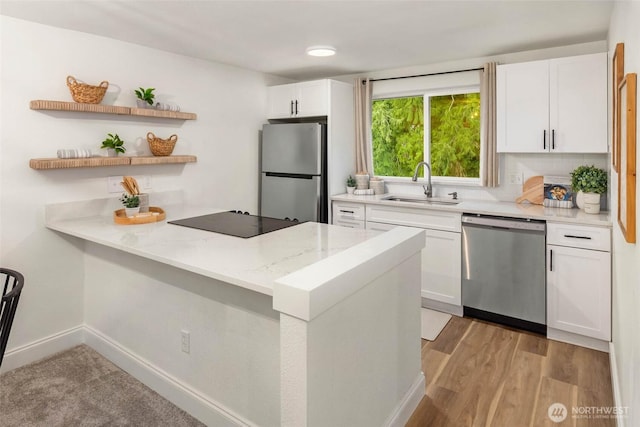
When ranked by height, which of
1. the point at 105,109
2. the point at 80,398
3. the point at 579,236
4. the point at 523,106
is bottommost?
the point at 80,398

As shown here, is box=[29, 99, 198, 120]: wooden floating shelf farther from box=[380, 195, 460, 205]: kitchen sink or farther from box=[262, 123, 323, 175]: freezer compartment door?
box=[380, 195, 460, 205]: kitchen sink

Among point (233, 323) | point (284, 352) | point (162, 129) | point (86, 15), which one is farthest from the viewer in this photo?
point (162, 129)

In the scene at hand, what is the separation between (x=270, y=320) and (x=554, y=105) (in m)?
2.72

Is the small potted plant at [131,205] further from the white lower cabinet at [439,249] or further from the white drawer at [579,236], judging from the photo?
the white drawer at [579,236]

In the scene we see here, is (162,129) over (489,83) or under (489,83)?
under

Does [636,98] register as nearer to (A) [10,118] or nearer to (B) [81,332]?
(A) [10,118]

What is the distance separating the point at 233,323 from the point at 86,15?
2.10m

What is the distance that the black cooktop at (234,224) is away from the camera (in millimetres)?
2314

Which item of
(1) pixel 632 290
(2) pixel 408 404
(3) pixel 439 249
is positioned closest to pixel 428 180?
(3) pixel 439 249

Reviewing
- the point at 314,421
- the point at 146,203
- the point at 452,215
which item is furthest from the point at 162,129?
the point at 314,421

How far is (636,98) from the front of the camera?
141 cm

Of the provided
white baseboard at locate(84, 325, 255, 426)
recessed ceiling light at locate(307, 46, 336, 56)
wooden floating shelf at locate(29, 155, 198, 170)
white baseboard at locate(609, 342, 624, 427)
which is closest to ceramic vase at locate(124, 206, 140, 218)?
wooden floating shelf at locate(29, 155, 198, 170)

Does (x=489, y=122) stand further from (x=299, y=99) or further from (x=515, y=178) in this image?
(x=299, y=99)

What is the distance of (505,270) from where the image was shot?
3066mm
